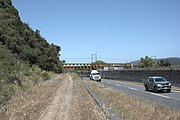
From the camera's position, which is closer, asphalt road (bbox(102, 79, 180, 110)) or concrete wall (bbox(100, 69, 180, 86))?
asphalt road (bbox(102, 79, 180, 110))

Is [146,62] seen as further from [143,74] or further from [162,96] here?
[162,96]

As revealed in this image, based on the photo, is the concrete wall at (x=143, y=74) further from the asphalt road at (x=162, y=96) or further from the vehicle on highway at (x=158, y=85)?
the asphalt road at (x=162, y=96)

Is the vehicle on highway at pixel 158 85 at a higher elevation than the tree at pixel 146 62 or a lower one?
lower

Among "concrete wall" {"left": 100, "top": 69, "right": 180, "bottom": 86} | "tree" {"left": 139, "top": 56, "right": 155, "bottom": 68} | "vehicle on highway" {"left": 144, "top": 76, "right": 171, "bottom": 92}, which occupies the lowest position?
"vehicle on highway" {"left": 144, "top": 76, "right": 171, "bottom": 92}

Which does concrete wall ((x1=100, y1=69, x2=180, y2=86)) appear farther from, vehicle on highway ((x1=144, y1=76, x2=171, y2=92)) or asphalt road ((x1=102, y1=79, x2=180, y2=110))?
asphalt road ((x1=102, y1=79, x2=180, y2=110))

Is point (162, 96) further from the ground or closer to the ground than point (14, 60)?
closer to the ground

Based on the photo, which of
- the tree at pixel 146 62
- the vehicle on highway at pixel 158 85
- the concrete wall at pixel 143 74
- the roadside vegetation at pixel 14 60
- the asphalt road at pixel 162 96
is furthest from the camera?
the tree at pixel 146 62

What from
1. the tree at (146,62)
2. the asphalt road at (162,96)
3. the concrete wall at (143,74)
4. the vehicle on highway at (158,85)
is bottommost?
the asphalt road at (162,96)

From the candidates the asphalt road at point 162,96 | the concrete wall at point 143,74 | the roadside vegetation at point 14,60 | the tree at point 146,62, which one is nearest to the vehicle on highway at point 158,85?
the asphalt road at point 162,96

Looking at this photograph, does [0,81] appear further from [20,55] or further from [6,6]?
[6,6]

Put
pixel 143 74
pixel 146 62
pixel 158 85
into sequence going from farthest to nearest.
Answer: pixel 146 62 < pixel 143 74 < pixel 158 85

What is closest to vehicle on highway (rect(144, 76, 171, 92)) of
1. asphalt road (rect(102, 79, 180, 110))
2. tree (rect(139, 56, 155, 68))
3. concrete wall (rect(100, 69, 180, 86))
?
asphalt road (rect(102, 79, 180, 110))

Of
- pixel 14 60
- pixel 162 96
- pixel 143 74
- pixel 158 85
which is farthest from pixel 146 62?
pixel 162 96

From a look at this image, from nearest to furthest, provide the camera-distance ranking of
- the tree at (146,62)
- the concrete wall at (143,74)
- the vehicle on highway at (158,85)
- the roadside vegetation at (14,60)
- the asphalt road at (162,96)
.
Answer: the asphalt road at (162,96) < the roadside vegetation at (14,60) < the vehicle on highway at (158,85) < the concrete wall at (143,74) < the tree at (146,62)
